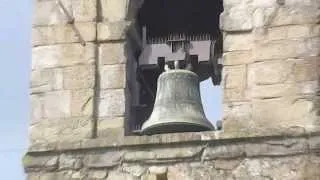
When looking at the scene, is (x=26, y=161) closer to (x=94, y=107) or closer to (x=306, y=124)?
(x=94, y=107)

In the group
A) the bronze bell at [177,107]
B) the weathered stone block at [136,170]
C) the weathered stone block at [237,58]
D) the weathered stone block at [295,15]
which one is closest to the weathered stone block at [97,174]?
the weathered stone block at [136,170]

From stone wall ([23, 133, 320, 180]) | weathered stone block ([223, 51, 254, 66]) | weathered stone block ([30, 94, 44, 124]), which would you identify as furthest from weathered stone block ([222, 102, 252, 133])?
weathered stone block ([30, 94, 44, 124])

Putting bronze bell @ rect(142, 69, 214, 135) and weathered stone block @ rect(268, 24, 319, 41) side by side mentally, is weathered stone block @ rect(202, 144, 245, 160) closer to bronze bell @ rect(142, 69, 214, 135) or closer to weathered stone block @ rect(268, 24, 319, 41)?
bronze bell @ rect(142, 69, 214, 135)

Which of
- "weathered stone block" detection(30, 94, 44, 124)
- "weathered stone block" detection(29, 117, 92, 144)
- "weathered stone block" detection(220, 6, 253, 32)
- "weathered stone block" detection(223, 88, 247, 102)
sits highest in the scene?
"weathered stone block" detection(220, 6, 253, 32)

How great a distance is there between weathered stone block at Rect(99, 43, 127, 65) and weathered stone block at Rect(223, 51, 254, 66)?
689mm

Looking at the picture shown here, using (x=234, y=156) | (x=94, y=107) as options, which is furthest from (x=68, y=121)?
(x=234, y=156)

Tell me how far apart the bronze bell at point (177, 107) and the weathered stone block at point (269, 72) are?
1.36 ft

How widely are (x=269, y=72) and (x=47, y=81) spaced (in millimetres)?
1509

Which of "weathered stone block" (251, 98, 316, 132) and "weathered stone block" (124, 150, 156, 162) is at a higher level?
"weathered stone block" (251, 98, 316, 132)

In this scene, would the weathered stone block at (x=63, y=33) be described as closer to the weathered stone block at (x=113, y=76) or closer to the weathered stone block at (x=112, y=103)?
the weathered stone block at (x=113, y=76)

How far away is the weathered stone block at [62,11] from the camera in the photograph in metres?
12.2

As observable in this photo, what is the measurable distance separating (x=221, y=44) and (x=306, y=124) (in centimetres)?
114

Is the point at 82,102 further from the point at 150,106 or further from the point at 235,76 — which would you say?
the point at 235,76

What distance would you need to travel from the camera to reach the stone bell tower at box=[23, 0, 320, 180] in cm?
1154
